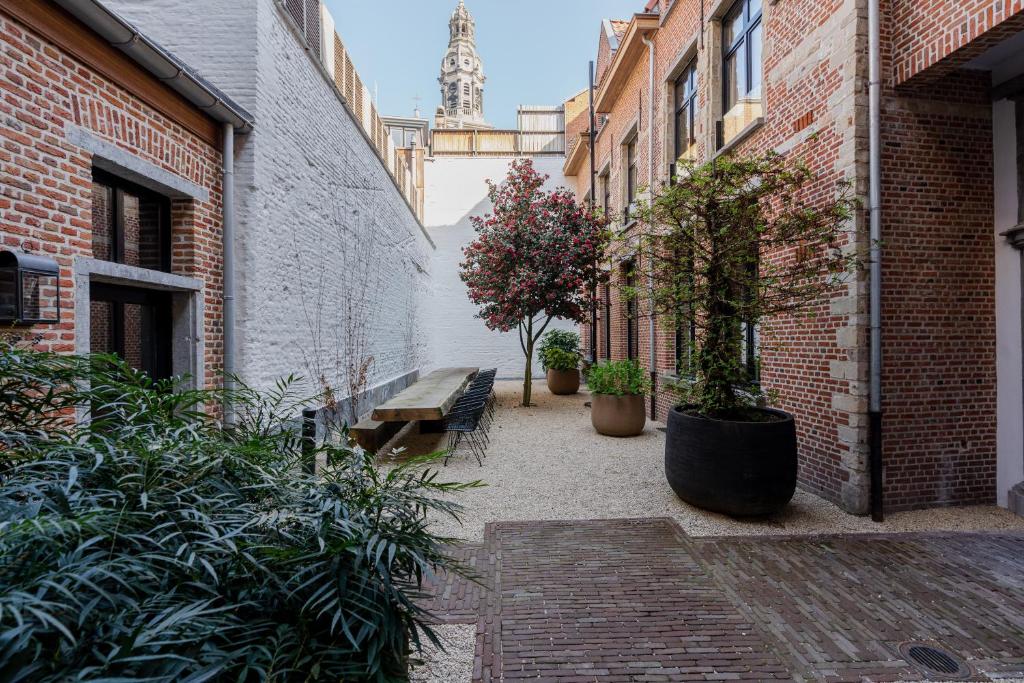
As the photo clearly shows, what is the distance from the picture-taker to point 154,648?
0.92 metres

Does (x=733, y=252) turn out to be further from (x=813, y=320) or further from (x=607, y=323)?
(x=607, y=323)

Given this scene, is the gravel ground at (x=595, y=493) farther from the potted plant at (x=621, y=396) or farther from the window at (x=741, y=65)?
the window at (x=741, y=65)

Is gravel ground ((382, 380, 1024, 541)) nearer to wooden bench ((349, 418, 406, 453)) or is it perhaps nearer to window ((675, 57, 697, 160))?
wooden bench ((349, 418, 406, 453))

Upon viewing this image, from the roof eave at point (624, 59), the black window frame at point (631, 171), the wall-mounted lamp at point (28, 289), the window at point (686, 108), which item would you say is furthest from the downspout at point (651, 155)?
the wall-mounted lamp at point (28, 289)

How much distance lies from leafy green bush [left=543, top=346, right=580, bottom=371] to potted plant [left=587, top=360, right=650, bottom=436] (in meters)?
4.91

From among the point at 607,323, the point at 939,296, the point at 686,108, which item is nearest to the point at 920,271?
the point at 939,296

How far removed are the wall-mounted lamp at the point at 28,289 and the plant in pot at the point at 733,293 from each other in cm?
425

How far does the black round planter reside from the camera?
159 inches

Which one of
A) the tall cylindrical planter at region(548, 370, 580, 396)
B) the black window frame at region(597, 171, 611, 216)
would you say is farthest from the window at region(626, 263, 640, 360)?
the black window frame at region(597, 171, 611, 216)

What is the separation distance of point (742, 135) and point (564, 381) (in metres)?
7.50

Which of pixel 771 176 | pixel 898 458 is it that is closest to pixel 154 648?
pixel 771 176

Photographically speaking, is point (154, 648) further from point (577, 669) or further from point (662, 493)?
point (662, 493)

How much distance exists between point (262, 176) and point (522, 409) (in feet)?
21.6

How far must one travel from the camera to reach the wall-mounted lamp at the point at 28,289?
2703 mm
